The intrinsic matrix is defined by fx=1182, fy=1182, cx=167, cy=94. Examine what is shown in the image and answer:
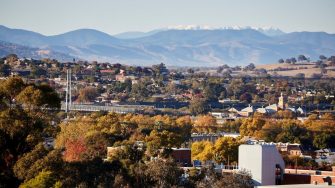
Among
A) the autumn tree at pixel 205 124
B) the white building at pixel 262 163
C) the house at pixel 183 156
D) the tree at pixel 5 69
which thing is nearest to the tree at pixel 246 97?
the tree at pixel 5 69

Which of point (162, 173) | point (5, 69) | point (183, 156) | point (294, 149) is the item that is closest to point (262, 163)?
point (162, 173)

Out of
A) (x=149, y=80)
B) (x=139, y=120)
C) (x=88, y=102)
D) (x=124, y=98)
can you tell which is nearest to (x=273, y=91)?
(x=149, y=80)

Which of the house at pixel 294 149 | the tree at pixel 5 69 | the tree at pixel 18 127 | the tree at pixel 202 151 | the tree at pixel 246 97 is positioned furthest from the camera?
the tree at pixel 246 97

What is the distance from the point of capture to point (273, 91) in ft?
502

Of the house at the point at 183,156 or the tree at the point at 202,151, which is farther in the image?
the tree at the point at 202,151

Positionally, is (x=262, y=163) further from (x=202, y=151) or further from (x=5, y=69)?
(x=5, y=69)

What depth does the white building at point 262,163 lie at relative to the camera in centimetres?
4250

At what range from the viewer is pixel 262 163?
4269 centimetres

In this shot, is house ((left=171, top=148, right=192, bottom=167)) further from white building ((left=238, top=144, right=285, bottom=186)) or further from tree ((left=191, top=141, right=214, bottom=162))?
white building ((left=238, top=144, right=285, bottom=186))

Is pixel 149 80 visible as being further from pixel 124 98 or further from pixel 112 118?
pixel 112 118

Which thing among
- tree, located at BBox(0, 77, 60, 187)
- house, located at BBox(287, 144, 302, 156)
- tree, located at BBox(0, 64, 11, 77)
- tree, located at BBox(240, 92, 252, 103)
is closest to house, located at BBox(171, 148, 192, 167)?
tree, located at BBox(0, 77, 60, 187)

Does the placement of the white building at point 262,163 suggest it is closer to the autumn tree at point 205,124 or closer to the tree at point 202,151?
the tree at point 202,151

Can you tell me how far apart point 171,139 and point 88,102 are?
197ft

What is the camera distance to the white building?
42500mm
